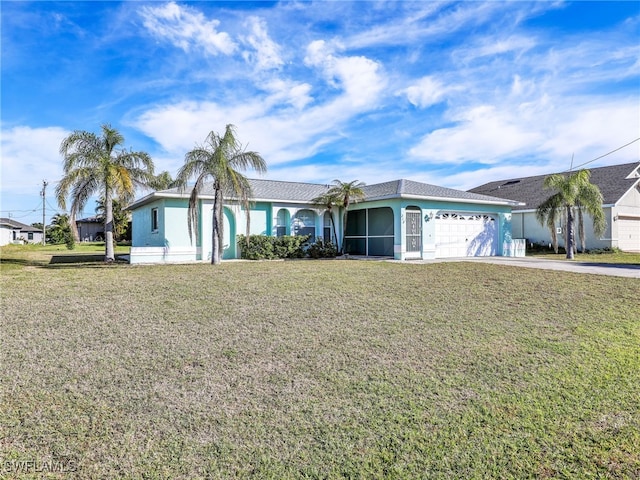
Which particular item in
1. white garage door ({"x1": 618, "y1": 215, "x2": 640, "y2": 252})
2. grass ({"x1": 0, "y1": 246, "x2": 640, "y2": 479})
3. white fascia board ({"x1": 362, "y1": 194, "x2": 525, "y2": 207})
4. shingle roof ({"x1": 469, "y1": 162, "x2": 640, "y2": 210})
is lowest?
grass ({"x1": 0, "y1": 246, "x2": 640, "y2": 479})

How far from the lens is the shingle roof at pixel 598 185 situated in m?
25.0

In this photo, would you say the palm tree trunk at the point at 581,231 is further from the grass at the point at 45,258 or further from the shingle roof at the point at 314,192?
the grass at the point at 45,258

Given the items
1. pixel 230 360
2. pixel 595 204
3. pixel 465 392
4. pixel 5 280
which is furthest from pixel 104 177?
pixel 595 204

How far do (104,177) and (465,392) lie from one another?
56.5 ft

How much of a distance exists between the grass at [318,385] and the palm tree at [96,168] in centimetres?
923

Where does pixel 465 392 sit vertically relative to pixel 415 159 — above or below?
below

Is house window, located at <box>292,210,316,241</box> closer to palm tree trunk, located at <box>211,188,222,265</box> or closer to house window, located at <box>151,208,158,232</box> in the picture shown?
palm tree trunk, located at <box>211,188,222,265</box>

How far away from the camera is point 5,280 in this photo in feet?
36.1

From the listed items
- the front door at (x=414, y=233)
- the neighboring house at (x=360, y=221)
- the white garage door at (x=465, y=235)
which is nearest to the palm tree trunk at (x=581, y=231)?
the neighboring house at (x=360, y=221)

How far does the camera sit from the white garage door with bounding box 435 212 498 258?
20.0 meters

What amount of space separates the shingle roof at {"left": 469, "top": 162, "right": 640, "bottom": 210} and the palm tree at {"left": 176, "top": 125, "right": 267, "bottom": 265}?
19.5m

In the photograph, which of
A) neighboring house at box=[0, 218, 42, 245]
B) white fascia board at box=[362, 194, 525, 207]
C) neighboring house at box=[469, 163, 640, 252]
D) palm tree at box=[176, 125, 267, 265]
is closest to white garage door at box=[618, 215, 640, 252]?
neighboring house at box=[469, 163, 640, 252]

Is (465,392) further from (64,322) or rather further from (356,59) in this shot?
(356,59)

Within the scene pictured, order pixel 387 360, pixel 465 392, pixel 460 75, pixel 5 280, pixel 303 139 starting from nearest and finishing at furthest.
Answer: pixel 465 392 < pixel 387 360 < pixel 5 280 < pixel 460 75 < pixel 303 139
